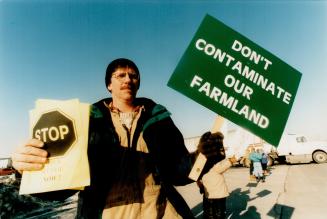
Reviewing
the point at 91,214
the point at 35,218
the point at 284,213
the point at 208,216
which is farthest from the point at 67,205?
the point at 91,214

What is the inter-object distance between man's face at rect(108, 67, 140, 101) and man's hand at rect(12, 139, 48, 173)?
92cm

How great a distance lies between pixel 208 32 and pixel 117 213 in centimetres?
172

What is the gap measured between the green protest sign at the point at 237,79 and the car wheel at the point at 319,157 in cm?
1875

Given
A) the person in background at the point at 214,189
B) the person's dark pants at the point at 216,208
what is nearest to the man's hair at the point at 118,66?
the person in background at the point at 214,189

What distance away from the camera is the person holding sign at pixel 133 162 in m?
2.07

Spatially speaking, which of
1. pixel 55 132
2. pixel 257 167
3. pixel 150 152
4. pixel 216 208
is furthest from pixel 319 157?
pixel 55 132

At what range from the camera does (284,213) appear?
692cm

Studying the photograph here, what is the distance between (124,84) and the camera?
252 centimetres

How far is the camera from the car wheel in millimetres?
19172

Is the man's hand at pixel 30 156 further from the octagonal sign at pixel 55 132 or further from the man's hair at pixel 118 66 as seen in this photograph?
the man's hair at pixel 118 66

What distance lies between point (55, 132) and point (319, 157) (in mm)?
20680

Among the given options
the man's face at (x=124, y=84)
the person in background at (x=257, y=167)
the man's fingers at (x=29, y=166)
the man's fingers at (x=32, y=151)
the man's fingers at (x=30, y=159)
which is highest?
the person in background at (x=257, y=167)

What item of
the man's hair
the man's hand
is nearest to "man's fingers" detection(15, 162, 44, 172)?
the man's hand

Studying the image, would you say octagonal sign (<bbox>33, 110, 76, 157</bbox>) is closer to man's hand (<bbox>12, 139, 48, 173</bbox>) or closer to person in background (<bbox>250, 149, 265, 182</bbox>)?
man's hand (<bbox>12, 139, 48, 173</bbox>)
